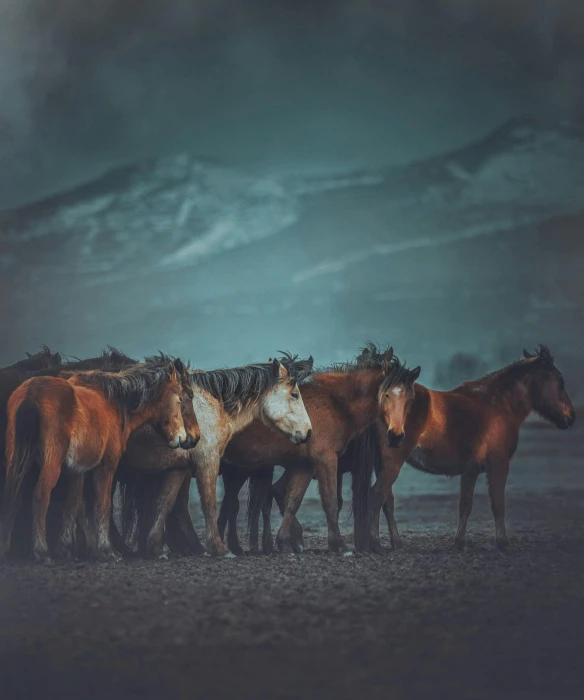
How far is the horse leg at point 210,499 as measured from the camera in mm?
5656

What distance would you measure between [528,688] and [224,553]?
7.71ft

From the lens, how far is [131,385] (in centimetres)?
557

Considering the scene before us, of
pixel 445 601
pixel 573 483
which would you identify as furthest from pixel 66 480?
pixel 573 483

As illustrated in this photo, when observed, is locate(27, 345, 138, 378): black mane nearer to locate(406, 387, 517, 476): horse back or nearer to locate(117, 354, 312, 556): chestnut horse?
locate(117, 354, 312, 556): chestnut horse

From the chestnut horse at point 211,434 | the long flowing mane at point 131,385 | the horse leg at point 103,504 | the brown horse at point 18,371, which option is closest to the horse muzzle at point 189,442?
the chestnut horse at point 211,434

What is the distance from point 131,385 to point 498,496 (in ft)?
8.55

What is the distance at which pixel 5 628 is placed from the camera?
14.3 feet

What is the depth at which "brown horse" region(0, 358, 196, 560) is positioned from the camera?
200 inches

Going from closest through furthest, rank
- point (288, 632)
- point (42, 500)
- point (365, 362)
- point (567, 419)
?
point (288, 632), point (42, 500), point (365, 362), point (567, 419)

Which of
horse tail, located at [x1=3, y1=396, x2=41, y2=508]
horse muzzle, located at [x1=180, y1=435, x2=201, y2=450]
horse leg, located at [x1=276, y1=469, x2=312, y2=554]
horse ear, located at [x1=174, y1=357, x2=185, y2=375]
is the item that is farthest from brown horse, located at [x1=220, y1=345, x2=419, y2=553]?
horse tail, located at [x1=3, y1=396, x2=41, y2=508]

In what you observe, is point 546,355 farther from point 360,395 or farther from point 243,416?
point 243,416

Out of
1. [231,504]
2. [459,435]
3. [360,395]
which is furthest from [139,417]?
[459,435]

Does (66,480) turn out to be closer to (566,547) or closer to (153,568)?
(153,568)

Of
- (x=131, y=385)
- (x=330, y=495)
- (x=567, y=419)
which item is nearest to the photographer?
(x=131, y=385)
